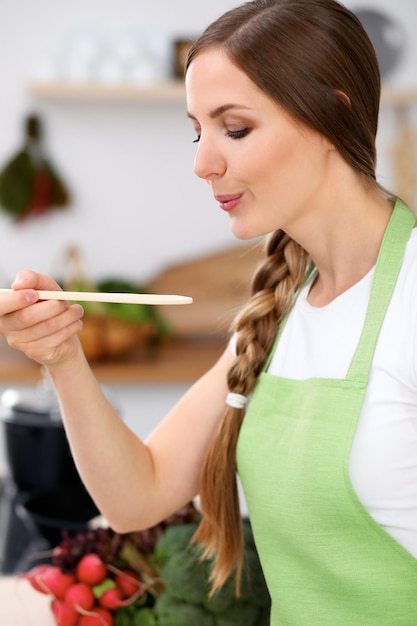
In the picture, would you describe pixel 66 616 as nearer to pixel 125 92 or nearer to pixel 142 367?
pixel 142 367

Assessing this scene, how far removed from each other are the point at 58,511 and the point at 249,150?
80 centimetres

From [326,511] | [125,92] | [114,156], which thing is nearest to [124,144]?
[114,156]

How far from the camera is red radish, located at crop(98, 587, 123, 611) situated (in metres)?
1.20

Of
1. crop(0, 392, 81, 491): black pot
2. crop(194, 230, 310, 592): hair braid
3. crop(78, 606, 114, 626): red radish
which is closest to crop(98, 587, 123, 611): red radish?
crop(78, 606, 114, 626): red radish

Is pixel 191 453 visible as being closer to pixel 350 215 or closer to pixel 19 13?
pixel 350 215

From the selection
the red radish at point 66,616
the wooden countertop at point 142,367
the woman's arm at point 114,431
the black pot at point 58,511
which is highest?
the woman's arm at point 114,431

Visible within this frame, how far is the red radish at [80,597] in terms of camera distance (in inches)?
47.4

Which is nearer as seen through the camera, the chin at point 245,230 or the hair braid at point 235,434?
the chin at point 245,230

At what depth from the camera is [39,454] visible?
1.70 metres

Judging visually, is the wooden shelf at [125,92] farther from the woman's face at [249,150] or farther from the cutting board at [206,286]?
the woman's face at [249,150]

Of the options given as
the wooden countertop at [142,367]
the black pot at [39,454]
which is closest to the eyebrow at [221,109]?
the black pot at [39,454]

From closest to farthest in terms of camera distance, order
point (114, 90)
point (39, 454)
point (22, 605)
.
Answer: point (22, 605) → point (39, 454) → point (114, 90)

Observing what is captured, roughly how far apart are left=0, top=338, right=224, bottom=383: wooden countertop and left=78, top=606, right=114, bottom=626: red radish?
1967 millimetres

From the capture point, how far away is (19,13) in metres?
3.71
